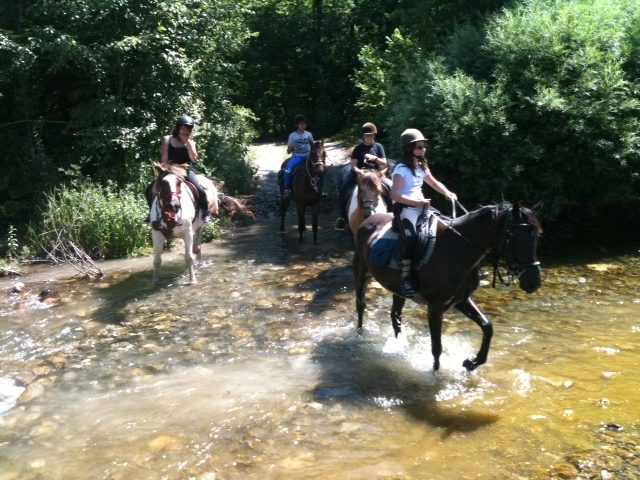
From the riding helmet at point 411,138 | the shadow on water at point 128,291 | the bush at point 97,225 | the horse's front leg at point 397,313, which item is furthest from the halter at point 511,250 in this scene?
the bush at point 97,225

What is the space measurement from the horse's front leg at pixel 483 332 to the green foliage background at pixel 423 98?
18.3ft

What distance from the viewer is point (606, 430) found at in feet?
16.7

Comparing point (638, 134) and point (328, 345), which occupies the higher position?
point (638, 134)

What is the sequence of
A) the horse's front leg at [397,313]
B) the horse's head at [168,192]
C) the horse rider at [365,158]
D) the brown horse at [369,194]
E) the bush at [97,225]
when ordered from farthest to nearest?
the bush at [97,225] < the horse rider at [365,158] < the horse's head at [168,192] < the brown horse at [369,194] < the horse's front leg at [397,313]

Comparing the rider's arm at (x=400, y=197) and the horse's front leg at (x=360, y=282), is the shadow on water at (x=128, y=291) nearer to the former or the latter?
the horse's front leg at (x=360, y=282)

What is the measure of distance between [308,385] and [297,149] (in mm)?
8803

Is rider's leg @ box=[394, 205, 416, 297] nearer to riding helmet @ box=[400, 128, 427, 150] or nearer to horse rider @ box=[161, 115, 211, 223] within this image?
riding helmet @ box=[400, 128, 427, 150]

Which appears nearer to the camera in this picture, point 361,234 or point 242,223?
point 361,234

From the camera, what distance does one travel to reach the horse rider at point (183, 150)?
1029 centimetres

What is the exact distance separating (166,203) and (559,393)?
660 centimetres

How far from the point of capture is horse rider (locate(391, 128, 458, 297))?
626 centimetres

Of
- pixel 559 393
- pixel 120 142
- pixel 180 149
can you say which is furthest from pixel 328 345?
pixel 120 142

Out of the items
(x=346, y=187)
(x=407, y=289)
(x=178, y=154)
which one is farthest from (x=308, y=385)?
(x=178, y=154)

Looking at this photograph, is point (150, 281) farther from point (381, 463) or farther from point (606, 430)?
point (606, 430)
